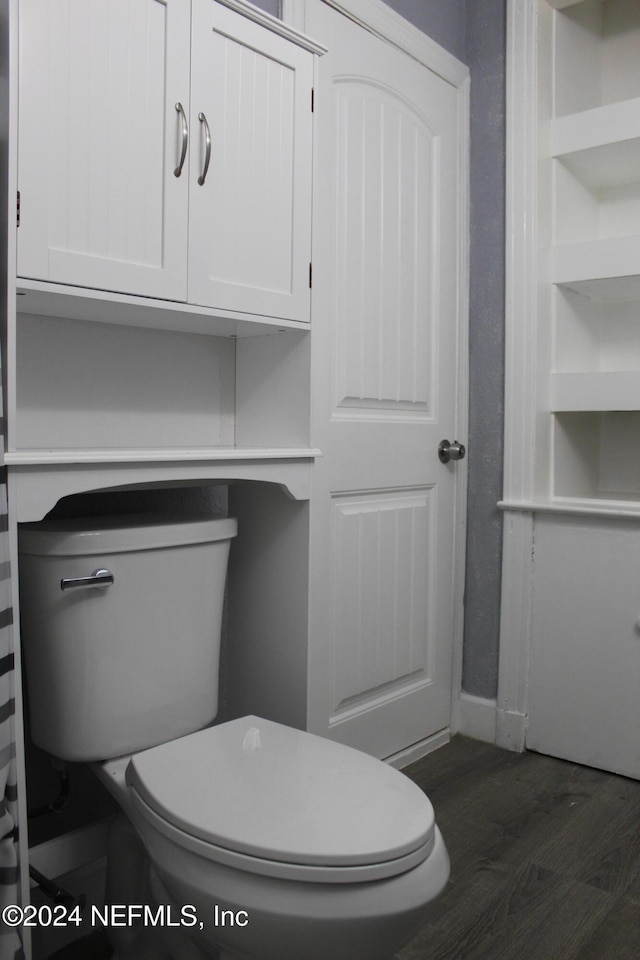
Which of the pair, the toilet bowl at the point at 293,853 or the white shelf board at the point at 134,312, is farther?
the white shelf board at the point at 134,312

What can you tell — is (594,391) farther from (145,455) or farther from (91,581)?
(91,581)

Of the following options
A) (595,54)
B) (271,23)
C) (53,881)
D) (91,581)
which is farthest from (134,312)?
(595,54)

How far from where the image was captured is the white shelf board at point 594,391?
2080mm

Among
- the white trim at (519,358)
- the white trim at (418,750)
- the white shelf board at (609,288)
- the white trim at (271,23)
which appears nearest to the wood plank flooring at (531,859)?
the white trim at (418,750)

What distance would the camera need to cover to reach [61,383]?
1473 millimetres

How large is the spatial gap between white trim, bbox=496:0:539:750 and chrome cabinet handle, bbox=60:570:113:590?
131cm

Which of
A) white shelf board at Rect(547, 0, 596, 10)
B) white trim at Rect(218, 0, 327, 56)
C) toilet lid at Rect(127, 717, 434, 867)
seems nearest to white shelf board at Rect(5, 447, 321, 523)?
toilet lid at Rect(127, 717, 434, 867)

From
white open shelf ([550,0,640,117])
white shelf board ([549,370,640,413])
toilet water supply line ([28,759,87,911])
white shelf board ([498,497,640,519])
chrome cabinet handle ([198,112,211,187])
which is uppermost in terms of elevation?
white open shelf ([550,0,640,117])

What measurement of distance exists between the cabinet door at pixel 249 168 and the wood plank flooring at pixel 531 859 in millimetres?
1202

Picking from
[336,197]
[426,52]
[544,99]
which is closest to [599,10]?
[544,99]

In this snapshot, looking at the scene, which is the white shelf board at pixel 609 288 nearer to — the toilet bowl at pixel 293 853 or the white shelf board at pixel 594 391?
the white shelf board at pixel 594 391

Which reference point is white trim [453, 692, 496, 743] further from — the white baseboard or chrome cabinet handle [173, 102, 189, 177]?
chrome cabinet handle [173, 102, 189, 177]

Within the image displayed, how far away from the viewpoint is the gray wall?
2.24 meters

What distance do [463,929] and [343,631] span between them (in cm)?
68
